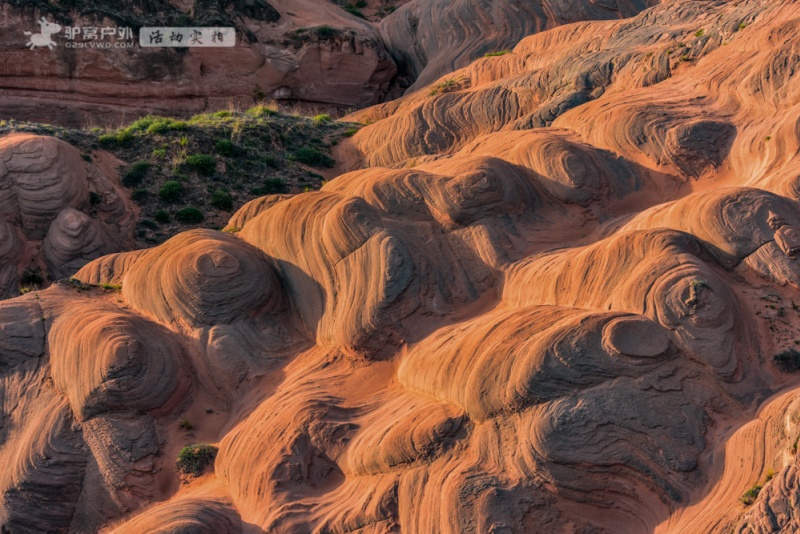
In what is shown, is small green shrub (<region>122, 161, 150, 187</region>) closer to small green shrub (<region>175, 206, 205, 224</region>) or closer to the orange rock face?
small green shrub (<region>175, 206, 205, 224</region>)

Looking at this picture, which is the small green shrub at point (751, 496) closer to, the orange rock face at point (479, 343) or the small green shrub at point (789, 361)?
the orange rock face at point (479, 343)

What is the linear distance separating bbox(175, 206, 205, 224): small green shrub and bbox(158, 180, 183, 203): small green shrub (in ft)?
2.54

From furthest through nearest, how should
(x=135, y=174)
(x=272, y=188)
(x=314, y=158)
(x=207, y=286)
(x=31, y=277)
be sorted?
1. (x=314, y=158)
2. (x=272, y=188)
3. (x=135, y=174)
4. (x=31, y=277)
5. (x=207, y=286)

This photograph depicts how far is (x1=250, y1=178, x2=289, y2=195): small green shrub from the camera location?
3192 centimetres

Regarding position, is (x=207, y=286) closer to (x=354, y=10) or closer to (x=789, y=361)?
(x=789, y=361)

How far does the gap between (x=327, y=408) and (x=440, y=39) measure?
2616 centimetres

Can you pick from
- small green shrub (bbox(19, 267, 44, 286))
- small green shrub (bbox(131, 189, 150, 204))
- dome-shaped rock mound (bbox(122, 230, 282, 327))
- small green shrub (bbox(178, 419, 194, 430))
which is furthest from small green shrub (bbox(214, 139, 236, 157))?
small green shrub (bbox(178, 419, 194, 430))

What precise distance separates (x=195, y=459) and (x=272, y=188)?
14306 mm

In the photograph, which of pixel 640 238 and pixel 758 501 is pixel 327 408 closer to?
pixel 640 238

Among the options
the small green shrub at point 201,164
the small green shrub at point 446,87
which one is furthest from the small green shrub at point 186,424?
the small green shrub at point 446,87

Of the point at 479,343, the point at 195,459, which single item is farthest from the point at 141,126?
the point at 479,343

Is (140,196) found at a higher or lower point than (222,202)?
higher

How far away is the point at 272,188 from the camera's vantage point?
106 ft

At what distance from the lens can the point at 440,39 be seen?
41594mm
